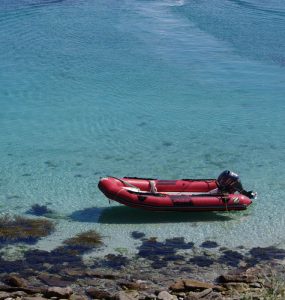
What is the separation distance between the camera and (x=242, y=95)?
19.0m

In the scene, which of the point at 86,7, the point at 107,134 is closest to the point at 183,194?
the point at 107,134

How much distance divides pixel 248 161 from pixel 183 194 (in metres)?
2.94

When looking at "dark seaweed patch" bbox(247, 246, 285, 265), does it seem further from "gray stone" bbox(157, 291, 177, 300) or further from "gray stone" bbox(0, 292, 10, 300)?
"gray stone" bbox(0, 292, 10, 300)

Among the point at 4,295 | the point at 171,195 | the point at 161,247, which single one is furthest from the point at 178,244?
the point at 4,295

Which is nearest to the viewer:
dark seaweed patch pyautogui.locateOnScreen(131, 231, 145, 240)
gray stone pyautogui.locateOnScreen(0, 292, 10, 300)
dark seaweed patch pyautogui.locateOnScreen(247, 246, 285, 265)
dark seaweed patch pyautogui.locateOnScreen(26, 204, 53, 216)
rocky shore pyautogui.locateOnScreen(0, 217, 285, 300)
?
gray stone pyautogui.locateOnScreen(0, 292, 10, 300)

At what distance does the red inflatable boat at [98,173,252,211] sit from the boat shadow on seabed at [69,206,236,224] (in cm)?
20

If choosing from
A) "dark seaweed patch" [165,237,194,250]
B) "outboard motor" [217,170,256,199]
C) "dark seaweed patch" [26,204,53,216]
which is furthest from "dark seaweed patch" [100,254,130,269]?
"outboard motor" [217,170,256,199]

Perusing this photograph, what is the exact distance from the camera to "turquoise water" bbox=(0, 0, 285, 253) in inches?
479

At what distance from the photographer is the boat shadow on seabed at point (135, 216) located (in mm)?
11906

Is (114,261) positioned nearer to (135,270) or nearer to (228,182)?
(135,270)

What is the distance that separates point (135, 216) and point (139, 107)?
6.49 m

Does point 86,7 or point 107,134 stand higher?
point 86,7

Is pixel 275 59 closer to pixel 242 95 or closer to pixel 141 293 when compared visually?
pixel 242 95

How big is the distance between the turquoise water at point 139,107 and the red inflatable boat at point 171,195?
0.26 m
